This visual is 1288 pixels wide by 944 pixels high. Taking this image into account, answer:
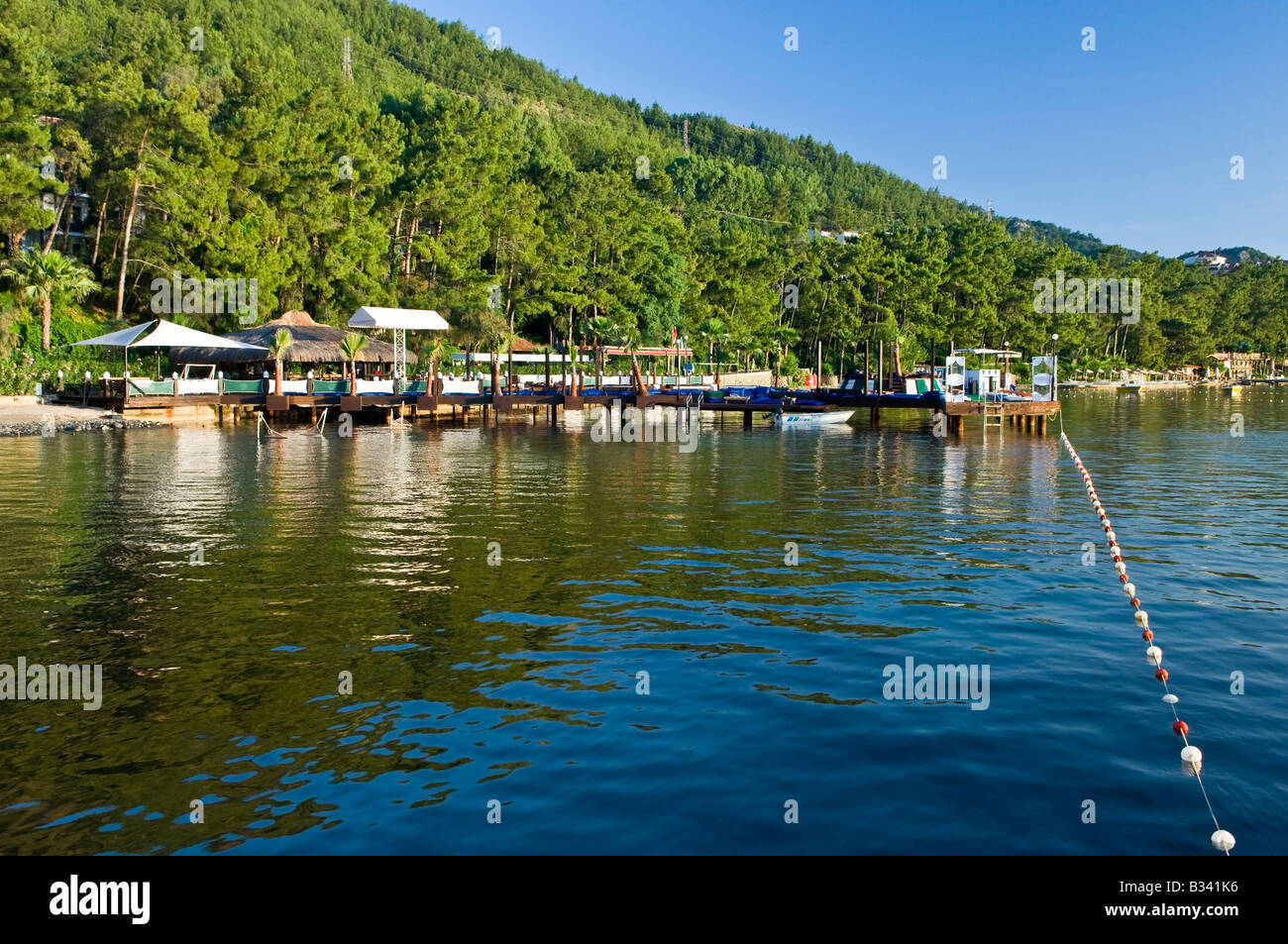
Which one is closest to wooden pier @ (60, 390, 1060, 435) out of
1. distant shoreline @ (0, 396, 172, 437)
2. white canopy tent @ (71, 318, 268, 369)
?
distant shoreline @ (0, 396, 172, 437)

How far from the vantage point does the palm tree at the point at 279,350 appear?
175 feet

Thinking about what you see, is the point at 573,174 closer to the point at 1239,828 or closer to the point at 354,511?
the point at 354,511

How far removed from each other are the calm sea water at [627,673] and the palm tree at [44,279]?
31102 mm

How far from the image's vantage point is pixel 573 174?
89062mm

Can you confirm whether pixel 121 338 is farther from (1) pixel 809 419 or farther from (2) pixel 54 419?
(1) pixel 809 419

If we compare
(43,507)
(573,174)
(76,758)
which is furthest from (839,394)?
(76,758)

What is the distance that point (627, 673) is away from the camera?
12336 millimetres

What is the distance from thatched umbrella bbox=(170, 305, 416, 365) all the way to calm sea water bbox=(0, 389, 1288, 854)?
30.4 m

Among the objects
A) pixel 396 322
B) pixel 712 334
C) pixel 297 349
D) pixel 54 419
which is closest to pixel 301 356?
pixel 297 349

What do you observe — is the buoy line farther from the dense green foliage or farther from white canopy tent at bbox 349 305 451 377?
the dense green foliage

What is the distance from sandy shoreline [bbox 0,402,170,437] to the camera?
148 feet

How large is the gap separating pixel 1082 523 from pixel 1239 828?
16.2 m

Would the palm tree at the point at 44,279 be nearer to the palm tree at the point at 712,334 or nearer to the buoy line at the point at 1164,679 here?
the buoy line at the point at 1164,679
